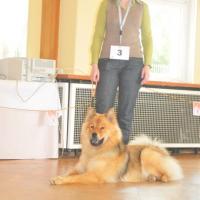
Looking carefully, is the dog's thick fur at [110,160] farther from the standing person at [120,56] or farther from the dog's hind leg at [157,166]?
the standing person at [120,56]

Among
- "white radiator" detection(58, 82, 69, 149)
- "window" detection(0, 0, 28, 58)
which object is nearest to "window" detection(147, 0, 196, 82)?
"window" detection(0, 0, 28, 58)

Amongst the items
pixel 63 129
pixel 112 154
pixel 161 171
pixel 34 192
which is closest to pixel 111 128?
pixel 112 154

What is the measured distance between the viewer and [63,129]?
4219mm

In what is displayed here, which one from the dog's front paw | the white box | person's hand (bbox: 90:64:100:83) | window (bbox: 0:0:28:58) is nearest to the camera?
the dog's front paw

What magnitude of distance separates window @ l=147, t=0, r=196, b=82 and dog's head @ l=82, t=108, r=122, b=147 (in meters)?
3.04

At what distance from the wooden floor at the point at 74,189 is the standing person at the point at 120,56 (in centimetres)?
51

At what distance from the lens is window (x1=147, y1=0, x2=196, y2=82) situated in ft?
19.6

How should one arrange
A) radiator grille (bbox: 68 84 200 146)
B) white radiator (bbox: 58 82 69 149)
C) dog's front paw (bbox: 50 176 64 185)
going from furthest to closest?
radiator grille (bbox: 68 84 200 146) < white radiator (bbox: 58 82 69 149) < dog's front paw (bbox: 50 176 64 185)

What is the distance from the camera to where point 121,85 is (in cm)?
319

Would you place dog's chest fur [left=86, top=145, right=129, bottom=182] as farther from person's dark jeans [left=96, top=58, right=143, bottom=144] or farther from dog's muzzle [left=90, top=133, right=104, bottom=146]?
person's dark jeans [left=96, top=58, right=143, bottom=144]

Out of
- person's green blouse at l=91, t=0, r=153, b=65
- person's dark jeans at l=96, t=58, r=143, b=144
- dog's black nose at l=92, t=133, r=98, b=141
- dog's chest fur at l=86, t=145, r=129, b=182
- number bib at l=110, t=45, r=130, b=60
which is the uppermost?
person's green blouse at l=91, t=0, r=153, b=65

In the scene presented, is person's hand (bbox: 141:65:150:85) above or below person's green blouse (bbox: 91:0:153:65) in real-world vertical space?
below

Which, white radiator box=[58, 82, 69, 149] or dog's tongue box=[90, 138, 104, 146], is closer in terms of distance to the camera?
dog's tongue box=[90, 138, 104, 146]

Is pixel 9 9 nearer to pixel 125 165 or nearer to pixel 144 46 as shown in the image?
pixel 144 46
